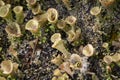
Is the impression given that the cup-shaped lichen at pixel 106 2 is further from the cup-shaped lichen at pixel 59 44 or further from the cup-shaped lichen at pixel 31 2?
the cup-shaped lichen at pixel 31 2

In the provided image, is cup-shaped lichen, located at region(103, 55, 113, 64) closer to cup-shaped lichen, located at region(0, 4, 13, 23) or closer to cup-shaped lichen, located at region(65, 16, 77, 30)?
cup-shaped lichen, located at region(65, 16, 77, 30)

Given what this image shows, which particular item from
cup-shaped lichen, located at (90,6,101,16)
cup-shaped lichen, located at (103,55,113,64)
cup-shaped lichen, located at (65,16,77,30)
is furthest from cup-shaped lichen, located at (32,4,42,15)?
cup-shaped lichen, located at (103,55,113,64)

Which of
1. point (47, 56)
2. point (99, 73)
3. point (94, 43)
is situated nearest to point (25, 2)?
point (47, 56)

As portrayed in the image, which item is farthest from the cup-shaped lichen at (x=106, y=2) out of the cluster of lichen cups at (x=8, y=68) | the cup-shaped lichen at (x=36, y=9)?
the cluster of lichen cups at (x=8, y=68)

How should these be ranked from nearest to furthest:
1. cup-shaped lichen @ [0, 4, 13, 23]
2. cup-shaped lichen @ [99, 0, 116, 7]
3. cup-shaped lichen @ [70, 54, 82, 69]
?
cup-shaped lichen @ [70, 54, 82, 69] < cup-shaped lichen @ [99, 0, 116, 7] < cup-shaped lichen @ [0, 4, 13, 23]

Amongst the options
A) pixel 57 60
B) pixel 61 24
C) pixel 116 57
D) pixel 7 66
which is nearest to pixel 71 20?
pixel 61 24

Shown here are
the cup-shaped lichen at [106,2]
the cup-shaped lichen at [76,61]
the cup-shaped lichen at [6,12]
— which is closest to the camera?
the cup-shaped lichen at [76,61]
